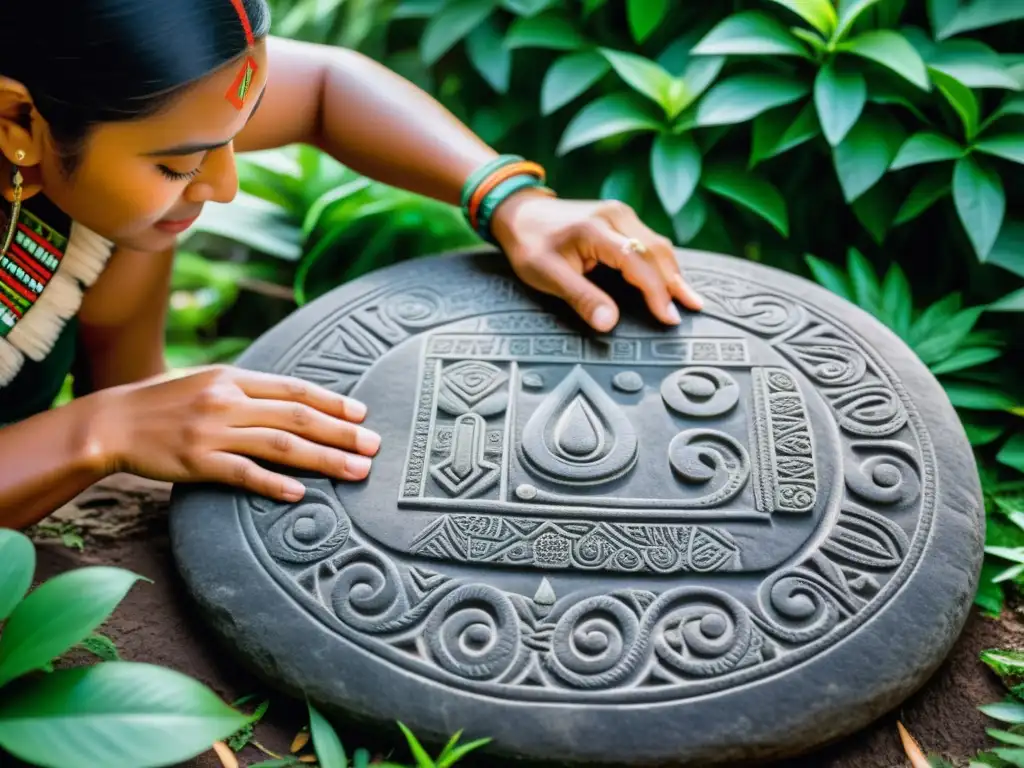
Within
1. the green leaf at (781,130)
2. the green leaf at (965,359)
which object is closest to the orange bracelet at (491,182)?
the green leaf at (781,130)

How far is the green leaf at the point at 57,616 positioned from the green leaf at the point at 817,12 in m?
1.79

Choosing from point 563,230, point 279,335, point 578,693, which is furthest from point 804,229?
point 578,693

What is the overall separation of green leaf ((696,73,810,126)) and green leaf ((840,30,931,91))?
144mm

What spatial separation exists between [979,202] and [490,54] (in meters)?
1.30

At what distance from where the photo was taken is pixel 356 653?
135 cm

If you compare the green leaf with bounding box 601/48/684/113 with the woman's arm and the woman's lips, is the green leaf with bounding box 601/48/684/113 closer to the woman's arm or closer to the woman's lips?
the woman's arm

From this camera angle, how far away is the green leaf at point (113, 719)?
3.64 feet

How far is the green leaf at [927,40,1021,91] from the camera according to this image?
2.00 m

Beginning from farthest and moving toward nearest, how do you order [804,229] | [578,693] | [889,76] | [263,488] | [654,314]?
[804,229]
[889,76]
[654,314]
[263,488]
[578,693]

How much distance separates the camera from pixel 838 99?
2.11m

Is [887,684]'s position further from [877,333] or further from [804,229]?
[804,229]

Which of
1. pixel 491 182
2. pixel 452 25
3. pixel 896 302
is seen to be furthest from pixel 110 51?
pixel 896 302

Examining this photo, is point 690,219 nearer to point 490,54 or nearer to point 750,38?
point 750,38

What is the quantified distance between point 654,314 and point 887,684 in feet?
2.58
